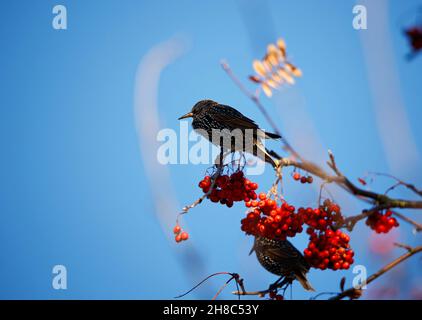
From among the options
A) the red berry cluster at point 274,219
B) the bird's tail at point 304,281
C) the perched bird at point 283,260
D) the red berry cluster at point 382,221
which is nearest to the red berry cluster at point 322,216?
the red berry cluster at point 274,219

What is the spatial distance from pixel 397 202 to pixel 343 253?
777 mm

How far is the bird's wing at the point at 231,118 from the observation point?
479 centimetres

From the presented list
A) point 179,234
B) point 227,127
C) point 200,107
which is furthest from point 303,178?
point 200,107

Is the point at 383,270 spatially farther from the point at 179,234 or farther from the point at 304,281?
the point at 304,281

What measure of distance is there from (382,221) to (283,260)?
235 cm

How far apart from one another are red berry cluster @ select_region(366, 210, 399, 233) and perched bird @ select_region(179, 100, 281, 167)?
1.28 metres

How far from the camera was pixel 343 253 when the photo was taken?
3154mm

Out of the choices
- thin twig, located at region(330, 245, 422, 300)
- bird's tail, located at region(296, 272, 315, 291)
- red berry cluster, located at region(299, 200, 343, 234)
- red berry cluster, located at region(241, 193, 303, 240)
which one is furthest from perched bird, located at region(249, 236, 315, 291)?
thin twig, located at region(330, 245, 422, 300)

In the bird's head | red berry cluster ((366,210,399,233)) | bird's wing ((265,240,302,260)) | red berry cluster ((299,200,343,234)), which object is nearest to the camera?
red berry cluster ((366,210,399,233))

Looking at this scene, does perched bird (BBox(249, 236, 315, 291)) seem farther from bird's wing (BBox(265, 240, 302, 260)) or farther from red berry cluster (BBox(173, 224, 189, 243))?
red berry cluster (BBox(173, 224, 189, 243))

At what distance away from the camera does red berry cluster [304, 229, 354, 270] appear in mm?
3119

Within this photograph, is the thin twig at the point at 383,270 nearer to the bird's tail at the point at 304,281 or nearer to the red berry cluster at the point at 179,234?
the red berry cluster at the point at 179,234

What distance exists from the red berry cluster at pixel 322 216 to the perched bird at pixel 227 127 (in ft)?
2.95
